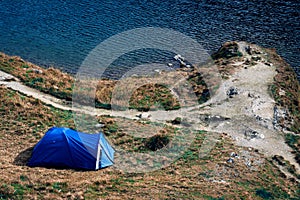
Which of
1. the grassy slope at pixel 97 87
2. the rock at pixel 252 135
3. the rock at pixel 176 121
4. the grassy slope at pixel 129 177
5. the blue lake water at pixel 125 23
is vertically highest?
the blue lake water at pixel 125 23

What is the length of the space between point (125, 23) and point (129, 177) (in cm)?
4816

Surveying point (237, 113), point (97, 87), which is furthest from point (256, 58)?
point (97, 87)

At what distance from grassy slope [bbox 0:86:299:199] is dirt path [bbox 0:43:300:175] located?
2252mm

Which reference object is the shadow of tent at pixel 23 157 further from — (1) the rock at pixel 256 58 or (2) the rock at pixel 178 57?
(1) the rock at pixel 256 58

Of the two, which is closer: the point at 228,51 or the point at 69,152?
the point at 69,152

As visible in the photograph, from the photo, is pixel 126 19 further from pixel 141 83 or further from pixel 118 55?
pixel 141 83

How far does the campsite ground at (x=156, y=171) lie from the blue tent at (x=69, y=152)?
3.25ft

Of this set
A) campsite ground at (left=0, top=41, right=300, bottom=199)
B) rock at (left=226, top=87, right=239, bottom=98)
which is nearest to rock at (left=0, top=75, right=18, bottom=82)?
campsite ground at (left=0, top=41, right=300, bottom=199)

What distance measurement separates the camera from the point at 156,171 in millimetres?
Result: 37031

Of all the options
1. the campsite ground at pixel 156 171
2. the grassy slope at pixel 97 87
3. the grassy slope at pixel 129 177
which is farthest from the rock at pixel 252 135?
the grassy slope at pixel 97 87

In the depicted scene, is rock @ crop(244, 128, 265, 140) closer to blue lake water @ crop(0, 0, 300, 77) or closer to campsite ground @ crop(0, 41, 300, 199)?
campsite ground @ crop(0, 41, 300, 199)

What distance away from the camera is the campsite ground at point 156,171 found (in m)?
31.3

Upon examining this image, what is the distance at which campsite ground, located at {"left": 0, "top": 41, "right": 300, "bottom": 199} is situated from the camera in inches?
1233

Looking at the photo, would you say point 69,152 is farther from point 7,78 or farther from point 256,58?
point 256,58
